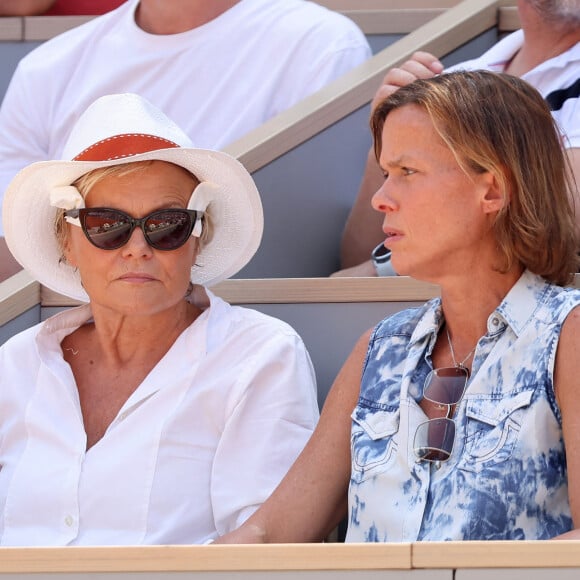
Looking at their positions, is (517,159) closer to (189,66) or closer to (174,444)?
(174,444)

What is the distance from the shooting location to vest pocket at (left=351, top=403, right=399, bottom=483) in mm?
2193

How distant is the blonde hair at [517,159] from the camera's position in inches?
87.1

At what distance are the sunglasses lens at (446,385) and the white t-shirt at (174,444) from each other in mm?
344

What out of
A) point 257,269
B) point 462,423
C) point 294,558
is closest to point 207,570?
point 294,558

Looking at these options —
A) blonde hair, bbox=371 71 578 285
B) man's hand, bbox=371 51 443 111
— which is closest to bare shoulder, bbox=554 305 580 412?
blonde hair, bbox=371 71 578 285

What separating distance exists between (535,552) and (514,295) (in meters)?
0.74

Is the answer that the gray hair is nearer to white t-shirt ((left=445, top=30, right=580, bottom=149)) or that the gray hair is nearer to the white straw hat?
white t-shirt ((left=445, top=30, right=580, bottom=149))

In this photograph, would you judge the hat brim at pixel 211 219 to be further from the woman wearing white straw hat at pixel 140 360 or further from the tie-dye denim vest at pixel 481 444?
the tie-dye denim vest at pixel 481 444

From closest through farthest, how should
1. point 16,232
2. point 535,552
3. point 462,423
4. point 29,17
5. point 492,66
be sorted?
point 535,552 → point 462,423 → point 16,232 → point 492,66 → point 29,17

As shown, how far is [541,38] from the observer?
→ 10.8ft

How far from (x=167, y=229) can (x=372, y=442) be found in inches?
24.8

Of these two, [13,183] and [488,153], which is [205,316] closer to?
[13,183]

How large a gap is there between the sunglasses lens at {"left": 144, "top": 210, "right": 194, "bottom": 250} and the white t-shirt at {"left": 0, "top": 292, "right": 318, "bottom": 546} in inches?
5.8

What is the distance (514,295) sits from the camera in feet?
7.22
